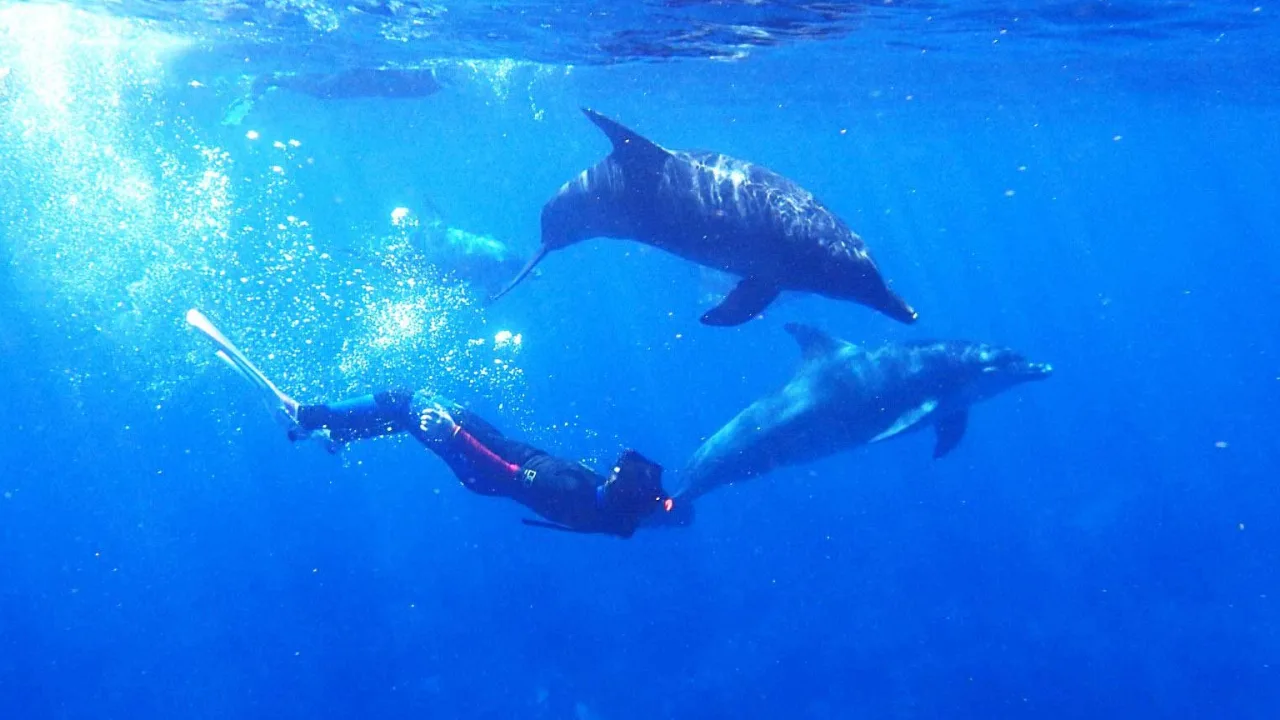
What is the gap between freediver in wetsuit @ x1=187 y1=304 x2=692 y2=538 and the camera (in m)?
6.21

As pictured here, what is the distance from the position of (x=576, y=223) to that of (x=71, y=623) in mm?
A: 17856

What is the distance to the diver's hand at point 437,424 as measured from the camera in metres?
8.30

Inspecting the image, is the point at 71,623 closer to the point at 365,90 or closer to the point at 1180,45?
the point at 365,90

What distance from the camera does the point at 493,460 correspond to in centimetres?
780

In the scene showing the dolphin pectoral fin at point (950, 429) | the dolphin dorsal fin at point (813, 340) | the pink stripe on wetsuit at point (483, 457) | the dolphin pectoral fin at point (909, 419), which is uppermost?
the pink stripe on wetsuit at point (483, 457)

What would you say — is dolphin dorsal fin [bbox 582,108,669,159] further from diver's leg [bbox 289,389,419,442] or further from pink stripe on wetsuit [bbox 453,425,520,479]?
diver's leg [bbox 289,389,419,442]

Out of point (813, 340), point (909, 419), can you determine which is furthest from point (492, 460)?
point (909, 419)

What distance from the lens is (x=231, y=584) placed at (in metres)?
19.1

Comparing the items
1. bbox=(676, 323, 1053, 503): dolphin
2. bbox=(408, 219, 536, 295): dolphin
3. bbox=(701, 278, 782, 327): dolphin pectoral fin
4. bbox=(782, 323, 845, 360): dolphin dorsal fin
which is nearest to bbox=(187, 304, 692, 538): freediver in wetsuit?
bbox=(676, 323, 1053, 503): dolphin

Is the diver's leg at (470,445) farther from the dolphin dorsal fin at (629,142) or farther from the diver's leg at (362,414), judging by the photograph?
the dolphin dorsal fin at (629,142)

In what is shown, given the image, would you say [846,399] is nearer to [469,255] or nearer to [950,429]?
[950,429]

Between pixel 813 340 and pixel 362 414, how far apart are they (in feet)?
21.4

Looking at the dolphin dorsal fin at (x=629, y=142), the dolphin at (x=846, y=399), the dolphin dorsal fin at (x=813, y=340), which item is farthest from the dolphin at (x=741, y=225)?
the dolphin dorsal fin at (x=813, y=340)

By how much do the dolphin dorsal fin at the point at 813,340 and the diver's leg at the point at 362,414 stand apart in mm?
5734
